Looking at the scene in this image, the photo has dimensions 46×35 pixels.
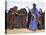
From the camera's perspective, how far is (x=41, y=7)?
6.33 feet

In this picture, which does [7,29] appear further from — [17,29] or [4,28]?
[17,29]

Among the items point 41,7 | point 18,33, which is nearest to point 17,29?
point 18,33

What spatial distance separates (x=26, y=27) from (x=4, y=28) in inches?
14.8

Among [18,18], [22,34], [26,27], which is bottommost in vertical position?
[22,34]

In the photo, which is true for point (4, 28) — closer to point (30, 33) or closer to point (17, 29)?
point (17, 29)

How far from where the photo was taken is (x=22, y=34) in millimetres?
1878

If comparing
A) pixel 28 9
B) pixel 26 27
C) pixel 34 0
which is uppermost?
pixel 34 0

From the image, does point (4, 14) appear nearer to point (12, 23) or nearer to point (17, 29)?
point (12, 23)

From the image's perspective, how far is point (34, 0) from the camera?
75.4 inches

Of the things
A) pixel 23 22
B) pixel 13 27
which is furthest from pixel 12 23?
pixel 23 22

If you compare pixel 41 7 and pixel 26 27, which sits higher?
pixel 41 7

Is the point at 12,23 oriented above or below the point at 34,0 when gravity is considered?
below

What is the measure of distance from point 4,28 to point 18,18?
29cm

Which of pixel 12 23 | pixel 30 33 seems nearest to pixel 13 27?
pixel 12 23
